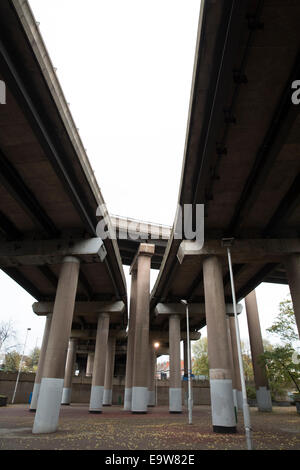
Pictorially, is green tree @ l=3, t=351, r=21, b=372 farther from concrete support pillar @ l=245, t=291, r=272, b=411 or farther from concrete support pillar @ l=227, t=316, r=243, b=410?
concrete support pillar @ l=245, t=291, r=272, b=411

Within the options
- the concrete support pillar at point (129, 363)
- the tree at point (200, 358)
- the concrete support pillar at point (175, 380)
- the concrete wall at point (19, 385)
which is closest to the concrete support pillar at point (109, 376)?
the concrete wall at point (19, 385)

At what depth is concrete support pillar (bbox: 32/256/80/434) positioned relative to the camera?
1227cm

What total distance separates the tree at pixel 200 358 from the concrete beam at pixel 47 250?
49.1 meters

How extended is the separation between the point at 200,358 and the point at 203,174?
195 feet

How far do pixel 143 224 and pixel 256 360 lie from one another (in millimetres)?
20697

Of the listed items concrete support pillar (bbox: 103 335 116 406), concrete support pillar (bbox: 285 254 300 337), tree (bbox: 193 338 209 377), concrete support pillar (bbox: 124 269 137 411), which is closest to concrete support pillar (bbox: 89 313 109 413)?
concrete support pillar (bbox: 124 269 137 411)

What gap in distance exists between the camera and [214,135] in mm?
10062

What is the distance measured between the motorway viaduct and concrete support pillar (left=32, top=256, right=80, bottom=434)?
47 mm

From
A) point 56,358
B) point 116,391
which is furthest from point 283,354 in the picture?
point 116,391

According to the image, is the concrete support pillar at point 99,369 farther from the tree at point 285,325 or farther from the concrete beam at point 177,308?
the tree at point 285,325

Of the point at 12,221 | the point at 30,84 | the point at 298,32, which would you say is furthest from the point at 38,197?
the point at 298,32

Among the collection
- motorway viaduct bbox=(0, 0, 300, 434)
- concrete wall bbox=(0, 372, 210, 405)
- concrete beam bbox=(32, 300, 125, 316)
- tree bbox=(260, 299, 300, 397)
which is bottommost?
concrete wall bbox=(0, 372, 210, 405)
